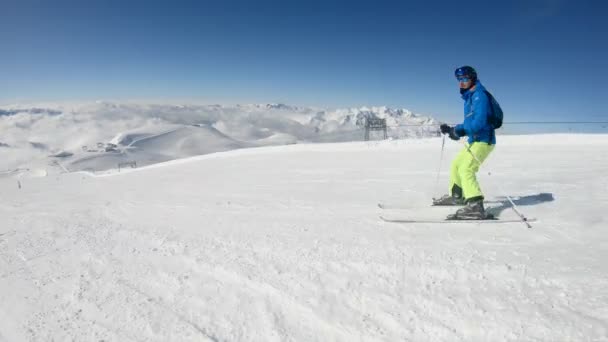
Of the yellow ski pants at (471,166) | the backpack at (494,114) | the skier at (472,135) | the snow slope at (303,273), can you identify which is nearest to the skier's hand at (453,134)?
the skier at (472,135)

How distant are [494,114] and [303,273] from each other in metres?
4.26

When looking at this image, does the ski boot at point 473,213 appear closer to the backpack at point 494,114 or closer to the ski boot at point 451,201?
the ski boot at point 451,201

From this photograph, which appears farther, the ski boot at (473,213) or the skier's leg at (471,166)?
the skier's leg at (471,166)

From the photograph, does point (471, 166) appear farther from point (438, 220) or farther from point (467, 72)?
point (467, 72)

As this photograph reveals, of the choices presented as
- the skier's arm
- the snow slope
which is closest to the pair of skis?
the snow slope

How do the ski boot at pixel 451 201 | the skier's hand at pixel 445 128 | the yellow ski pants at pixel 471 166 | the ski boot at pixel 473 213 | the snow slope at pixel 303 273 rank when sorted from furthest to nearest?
the ski boot at pixel 451 201
the skier's hand at pixel 445 128
the yellow ski pants at pixel 471 166
the ski boot at pixel 473 213
the snow slope at pixel 303 273

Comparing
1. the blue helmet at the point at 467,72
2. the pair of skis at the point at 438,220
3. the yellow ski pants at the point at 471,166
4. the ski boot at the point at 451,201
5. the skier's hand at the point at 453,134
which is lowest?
the pair of skis at the point at 438,220

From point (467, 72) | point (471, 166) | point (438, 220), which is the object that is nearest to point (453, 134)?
point (471, 166)

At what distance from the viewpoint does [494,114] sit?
5531mm

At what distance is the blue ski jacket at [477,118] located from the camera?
5.46 metres

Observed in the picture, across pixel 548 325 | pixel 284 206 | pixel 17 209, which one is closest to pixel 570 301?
pixel 548 325

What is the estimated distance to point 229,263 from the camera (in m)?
3.91

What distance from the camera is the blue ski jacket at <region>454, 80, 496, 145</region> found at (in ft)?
17.9

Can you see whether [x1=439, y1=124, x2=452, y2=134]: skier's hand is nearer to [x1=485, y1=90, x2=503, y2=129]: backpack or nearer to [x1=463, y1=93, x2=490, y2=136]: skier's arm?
[x1=463, y1=93, x2=490, y2=136]: skier's arm
